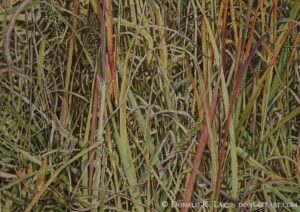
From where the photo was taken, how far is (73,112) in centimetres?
53

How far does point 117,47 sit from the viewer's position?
20.0 inches

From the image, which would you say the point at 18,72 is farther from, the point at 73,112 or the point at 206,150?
the point at 206,150

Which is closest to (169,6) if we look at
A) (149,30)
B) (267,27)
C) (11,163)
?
(149,30)

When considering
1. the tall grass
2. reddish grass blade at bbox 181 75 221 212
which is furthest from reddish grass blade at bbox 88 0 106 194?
reddish grass blade at bbox 181 75 221 212

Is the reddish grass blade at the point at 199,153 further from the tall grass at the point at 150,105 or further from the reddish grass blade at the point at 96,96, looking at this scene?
the reddish grass blade at the point at 96,96

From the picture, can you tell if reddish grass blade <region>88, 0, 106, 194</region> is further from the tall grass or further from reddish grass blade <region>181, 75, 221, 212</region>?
reddish grass blade <region>181, 75, 221, 212</region>

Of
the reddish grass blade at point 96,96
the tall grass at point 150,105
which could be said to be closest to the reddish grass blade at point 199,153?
the tall grass at point 150,105

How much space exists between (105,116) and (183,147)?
123mm

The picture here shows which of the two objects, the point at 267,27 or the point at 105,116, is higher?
the point at 267,27

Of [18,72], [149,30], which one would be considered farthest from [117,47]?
[18,72]

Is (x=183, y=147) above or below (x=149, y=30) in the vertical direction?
below

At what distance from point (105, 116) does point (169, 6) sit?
19 cm

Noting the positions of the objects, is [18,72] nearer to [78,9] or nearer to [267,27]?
[78,9]

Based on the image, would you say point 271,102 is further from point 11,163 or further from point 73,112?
point 11,163
